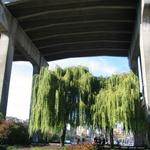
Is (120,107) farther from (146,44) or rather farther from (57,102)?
(146,44)

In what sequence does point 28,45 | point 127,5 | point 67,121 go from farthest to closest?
point 28,45, point 127,5, point 67,121

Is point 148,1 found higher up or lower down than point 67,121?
higher up

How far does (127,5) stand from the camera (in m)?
31.8

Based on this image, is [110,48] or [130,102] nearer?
A: [130,102]

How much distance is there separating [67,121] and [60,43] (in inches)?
738

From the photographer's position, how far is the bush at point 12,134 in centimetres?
2697

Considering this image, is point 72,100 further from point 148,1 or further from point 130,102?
point 148,1

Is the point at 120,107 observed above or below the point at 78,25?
below

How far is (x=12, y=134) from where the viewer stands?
93.6ft

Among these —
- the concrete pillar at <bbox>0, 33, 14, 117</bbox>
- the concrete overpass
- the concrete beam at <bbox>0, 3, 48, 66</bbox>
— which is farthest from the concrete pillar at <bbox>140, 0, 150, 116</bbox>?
the concrete pillar at <bbox>0, 33, 14, 117</bbox>

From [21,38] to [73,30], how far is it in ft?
21.6

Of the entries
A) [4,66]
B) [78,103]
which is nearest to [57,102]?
[78,103]

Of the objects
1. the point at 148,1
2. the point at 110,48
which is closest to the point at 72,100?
the point at 148,1

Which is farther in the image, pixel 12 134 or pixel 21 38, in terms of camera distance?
pixel 21 38
